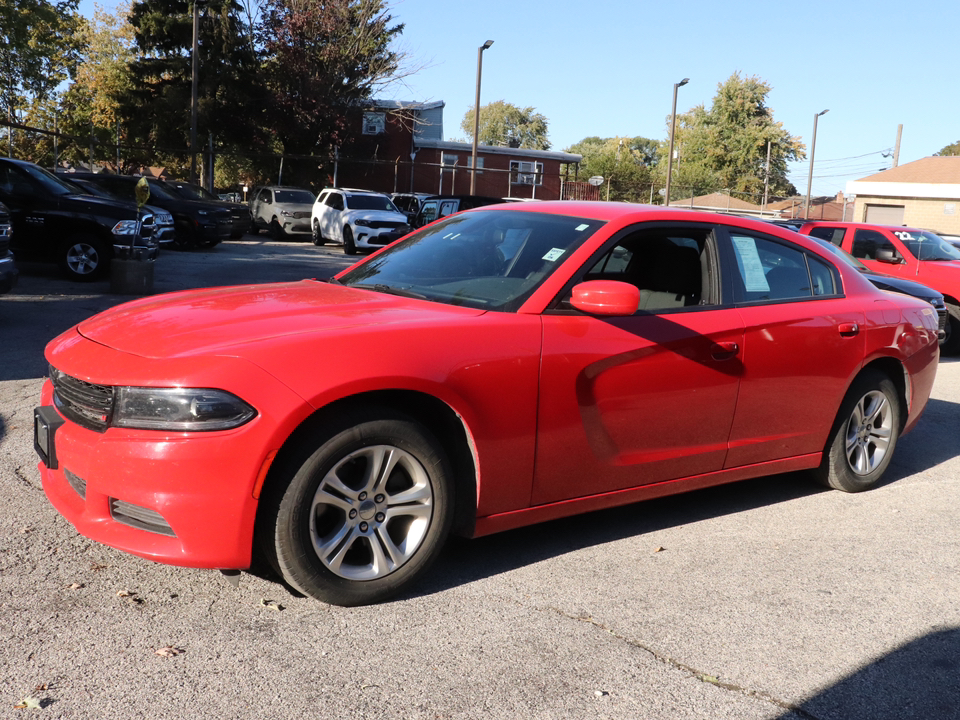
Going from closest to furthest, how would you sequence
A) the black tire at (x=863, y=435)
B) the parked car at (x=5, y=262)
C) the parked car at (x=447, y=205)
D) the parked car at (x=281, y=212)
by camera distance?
the black tire at (x=863, y=435) → the parked car at (x=5, y=262) → the parked car at (x=447, y=205) → the parked car at (x=281, y=212)

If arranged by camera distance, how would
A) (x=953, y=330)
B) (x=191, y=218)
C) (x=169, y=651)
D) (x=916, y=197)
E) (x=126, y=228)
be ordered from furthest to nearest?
(x=916, y=197)
(x=191, y=218)
(x=126, y=228)
(x=953, y=330)
(x=169, y=651)

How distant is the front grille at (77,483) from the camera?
3.40 meters

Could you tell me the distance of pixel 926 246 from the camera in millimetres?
13125

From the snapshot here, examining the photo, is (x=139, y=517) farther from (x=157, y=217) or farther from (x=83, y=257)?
(x=157, y=217)

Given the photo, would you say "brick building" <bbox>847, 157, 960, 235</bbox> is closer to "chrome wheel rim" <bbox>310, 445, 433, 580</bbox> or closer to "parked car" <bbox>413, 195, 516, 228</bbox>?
"parked car" <bbox>413, 195, 516, 228</bbox>

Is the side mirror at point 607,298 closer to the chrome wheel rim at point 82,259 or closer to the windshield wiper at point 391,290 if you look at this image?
the windshield wiper at point 391,290

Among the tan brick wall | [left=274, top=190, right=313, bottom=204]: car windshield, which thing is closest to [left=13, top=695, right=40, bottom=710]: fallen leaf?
[left=274, top=190, right=313, bottom=204]: car windshield

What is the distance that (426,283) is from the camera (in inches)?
172

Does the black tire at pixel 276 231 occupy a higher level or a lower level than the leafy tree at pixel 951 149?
lower

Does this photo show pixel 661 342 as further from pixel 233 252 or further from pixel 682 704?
pixel 233 252

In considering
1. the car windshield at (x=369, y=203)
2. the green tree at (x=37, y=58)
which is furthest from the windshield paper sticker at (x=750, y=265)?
the green tree at (x=37, y=58)

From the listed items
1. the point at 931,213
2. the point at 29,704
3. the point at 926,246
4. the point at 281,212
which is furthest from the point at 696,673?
the point at 931,213

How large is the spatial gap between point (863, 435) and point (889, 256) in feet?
28.3

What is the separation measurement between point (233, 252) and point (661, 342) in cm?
1915
